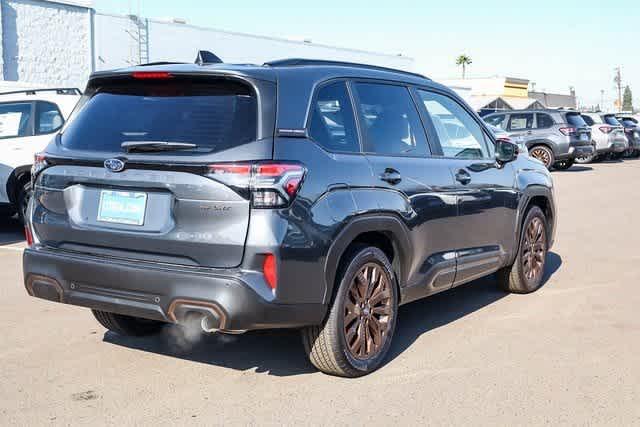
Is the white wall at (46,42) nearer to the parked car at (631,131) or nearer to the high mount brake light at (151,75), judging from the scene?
the parked car at (631,131)

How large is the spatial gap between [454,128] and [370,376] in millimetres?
2235

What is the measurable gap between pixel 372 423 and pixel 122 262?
1.54 m

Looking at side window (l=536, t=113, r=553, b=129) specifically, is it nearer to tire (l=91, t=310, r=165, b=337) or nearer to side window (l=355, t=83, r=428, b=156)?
side window (l=355, t=83, r=428, b=156)

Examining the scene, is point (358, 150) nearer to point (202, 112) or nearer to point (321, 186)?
point (321, 186)

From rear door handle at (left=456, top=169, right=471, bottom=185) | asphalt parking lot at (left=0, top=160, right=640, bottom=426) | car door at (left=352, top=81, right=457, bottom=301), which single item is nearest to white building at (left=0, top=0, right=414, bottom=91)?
asphalt parking lot at (left=0, top=160, right=640, bottom=426)

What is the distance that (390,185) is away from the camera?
Answer: 5.00 m

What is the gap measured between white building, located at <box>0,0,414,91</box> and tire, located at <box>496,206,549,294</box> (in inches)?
888

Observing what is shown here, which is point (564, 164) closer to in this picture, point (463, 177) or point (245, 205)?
point (463, 177)

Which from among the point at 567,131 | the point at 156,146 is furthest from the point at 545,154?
the point at 156,146

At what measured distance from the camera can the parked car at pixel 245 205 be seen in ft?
13.6


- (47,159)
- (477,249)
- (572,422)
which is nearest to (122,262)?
(47,159)

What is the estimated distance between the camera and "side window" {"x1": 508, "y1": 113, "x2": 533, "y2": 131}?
24.4 metres

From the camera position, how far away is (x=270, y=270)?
4141 mm

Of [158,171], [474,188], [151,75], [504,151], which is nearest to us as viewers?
[158,171]
